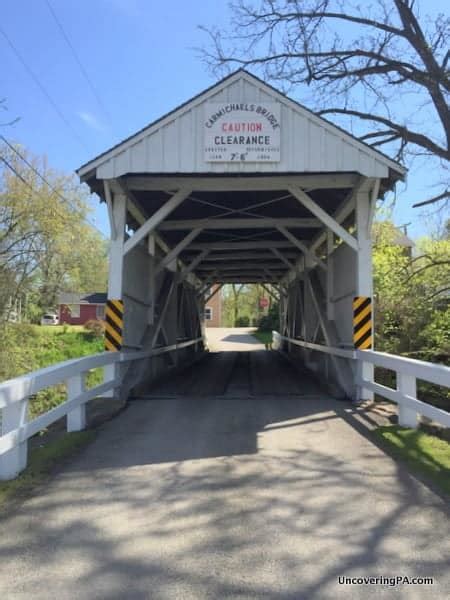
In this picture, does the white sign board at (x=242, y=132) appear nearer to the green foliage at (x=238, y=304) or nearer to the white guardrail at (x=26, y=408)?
the white guardrail at (x=26, y=408)

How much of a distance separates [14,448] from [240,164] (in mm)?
5394

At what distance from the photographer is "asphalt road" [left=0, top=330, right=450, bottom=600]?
2.78m

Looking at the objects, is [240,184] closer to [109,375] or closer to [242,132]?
[242,132]

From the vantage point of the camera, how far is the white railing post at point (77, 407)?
20.1 ft

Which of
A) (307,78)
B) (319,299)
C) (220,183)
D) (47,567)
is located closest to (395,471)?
(47,567)

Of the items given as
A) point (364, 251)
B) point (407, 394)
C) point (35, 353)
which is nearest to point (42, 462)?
point (407, 394)

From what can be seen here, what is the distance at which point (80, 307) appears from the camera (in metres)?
62.0

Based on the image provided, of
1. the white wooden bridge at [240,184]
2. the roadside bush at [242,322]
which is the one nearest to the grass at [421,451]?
the white wooden bridge at [240,184]

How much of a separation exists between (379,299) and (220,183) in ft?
18.4

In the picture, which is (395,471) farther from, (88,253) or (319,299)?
(88,253)

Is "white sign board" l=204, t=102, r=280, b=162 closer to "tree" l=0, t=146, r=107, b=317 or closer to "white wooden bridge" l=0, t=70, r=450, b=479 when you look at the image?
"white wooden bridge" l=0, t=70, r=450, b=479

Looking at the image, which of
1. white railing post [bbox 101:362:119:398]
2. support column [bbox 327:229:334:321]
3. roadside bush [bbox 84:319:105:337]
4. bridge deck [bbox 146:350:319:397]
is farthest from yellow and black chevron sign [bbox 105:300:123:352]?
roadside bush [bbox 84:319:105:337]

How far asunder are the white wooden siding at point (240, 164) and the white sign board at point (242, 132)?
8 centimetres

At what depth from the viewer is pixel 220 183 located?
9.03 m
